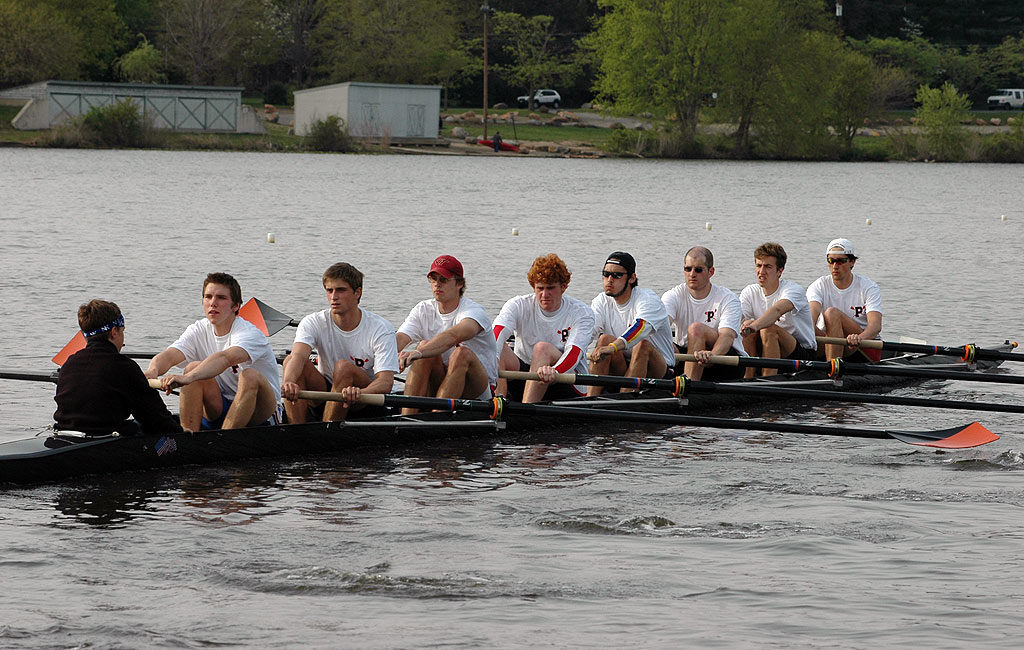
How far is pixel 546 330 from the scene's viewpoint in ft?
35.8

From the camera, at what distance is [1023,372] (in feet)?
50.3

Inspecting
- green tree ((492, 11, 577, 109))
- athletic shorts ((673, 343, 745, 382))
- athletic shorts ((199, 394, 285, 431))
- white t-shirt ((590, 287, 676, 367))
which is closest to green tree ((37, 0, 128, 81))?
green tree ((492, 11, 577, 109))

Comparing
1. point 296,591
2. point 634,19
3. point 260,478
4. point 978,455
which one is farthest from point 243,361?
point 634,19

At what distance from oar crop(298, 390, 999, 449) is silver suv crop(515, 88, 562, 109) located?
74555mm

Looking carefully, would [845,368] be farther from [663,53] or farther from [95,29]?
[95,29]

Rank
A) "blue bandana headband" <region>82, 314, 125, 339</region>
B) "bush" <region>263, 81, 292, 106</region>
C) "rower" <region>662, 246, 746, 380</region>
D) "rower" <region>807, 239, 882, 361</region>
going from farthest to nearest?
"bush" <region>263, 81, 292, 106</region>, "rower" <region>807, 239, 882, 361</region>, "rower" <region>662, 246, 746, 380</region>, "blue bandana headband" <region>82, 314, 125, 339</region>

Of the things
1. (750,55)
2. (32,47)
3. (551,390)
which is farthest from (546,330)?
(32,47)

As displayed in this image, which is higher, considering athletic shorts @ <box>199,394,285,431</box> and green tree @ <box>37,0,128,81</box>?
green tree @ <box>37,0,128,81</box>

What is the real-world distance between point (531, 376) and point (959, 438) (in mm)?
3236

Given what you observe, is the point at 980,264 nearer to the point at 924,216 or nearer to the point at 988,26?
the point at 924,216

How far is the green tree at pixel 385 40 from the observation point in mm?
79188

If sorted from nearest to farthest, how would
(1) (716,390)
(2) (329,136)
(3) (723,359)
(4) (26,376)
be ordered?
(4) (26,376) < (1) (716,390) < (3) (723,359) < (2) (329,136)

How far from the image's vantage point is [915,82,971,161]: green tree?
71.7m

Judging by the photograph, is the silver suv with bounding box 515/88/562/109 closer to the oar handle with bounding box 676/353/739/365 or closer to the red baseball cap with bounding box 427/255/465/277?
the oar handle with bounding box 676/353/739/365
